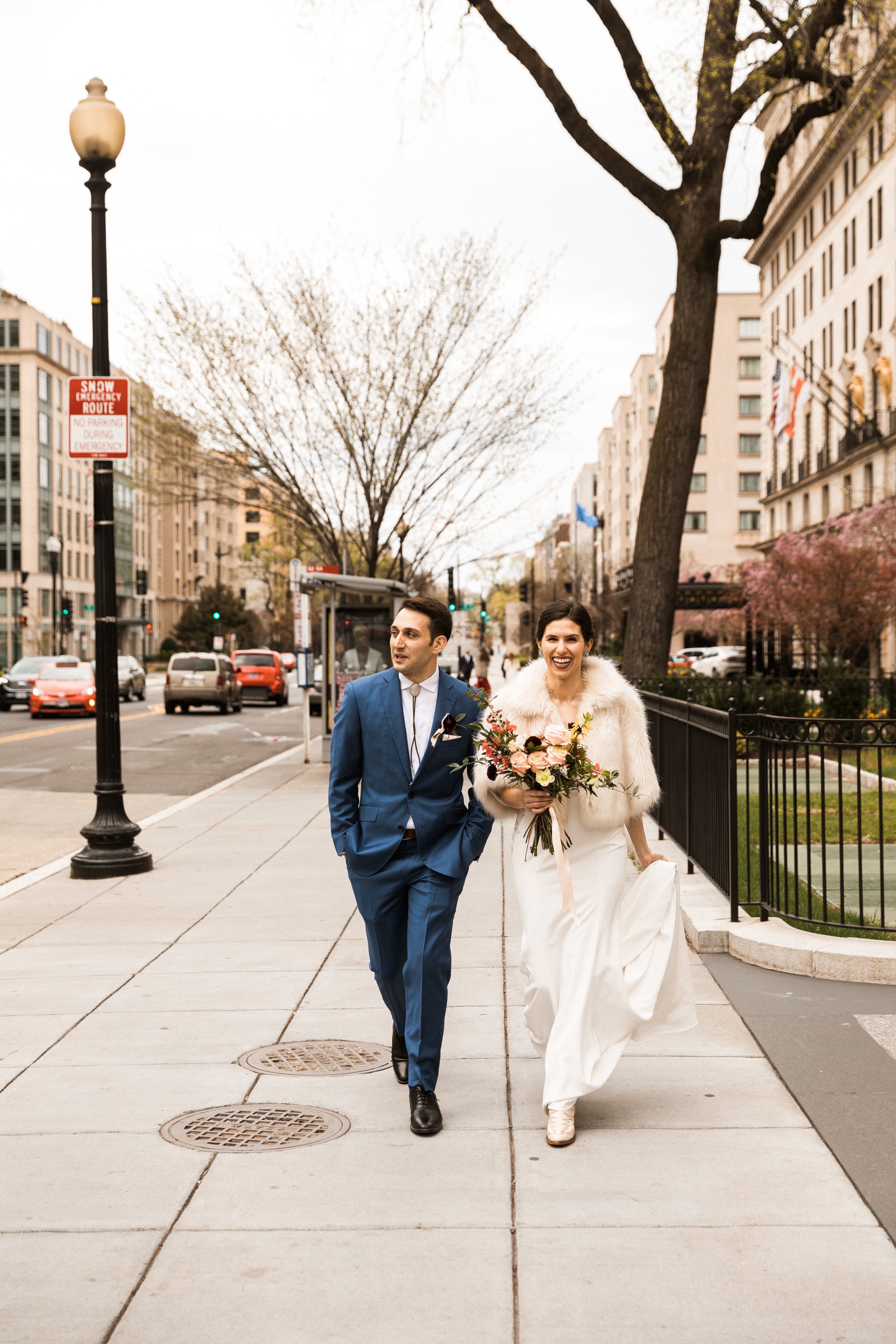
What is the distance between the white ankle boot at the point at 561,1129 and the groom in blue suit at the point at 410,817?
45cm

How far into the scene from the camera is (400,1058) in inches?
213

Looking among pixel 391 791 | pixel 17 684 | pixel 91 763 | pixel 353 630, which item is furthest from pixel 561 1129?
pixel 17 684

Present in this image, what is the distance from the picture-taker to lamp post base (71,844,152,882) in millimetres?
10547

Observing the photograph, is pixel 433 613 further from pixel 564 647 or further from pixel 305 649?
pixel 305 649

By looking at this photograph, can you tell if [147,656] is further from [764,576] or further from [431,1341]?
[431,1341]

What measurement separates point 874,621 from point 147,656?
85.2 m

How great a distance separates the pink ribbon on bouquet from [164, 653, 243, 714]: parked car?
3244 centimetres

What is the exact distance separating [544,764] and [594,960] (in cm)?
68

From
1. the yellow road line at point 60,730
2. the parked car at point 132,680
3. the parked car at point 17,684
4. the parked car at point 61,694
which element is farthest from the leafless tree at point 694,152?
the parked car at point 132,680

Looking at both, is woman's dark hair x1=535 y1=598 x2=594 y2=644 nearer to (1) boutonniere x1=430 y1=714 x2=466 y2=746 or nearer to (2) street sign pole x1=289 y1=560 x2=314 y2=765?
(1) boutonniere x1=430 y1=714 x2=466 y2=746

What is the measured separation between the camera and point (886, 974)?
6.78 meters

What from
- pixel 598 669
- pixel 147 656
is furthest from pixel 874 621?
pixel 147 656

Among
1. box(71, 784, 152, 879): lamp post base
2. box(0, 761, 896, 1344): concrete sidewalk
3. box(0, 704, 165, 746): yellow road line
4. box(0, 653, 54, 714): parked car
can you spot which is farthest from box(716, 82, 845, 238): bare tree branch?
box(0, 653, 54, 714): parked car

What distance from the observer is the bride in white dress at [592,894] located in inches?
189
